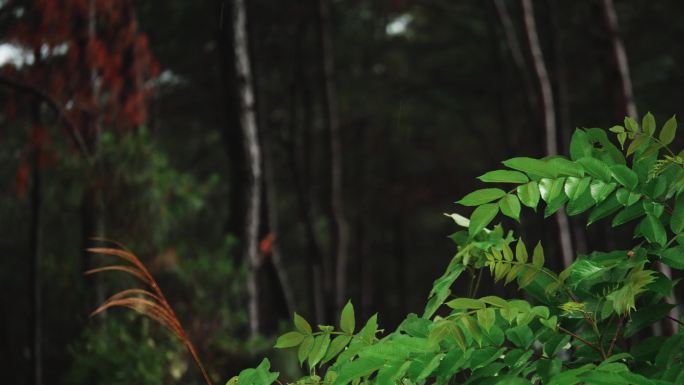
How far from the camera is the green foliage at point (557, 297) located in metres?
1.63

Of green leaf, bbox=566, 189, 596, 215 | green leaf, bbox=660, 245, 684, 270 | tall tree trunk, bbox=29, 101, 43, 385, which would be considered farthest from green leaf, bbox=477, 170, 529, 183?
tall tree trunk, bbox=29, 101, 43, 385

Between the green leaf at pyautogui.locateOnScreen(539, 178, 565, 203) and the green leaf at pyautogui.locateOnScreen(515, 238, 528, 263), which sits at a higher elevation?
the green leaf at pyautogui.locateOnScreen(539, 178, 565, 203)

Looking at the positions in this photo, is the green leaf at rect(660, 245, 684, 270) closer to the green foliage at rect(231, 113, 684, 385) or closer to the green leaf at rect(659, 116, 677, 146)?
the green foliage at rect(231, 113, 684, 385)

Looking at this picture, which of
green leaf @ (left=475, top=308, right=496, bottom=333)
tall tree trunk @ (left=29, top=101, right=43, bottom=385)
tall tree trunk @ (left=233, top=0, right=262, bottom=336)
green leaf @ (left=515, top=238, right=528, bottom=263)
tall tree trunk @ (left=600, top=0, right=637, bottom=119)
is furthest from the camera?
tall tree trunk @ (left=29, top=101, right=43, bottom=385)

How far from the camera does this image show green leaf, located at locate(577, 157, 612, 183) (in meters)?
1.72

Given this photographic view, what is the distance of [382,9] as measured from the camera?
61.3 feet

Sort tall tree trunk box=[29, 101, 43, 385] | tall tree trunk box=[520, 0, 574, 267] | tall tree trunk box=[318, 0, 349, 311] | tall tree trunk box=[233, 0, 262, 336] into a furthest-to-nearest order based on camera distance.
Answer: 1. tall tree trunk box=[318, 0, 349, 311]
2. tall tree trunk box=[520, 0, 574, 267]
3. tall tree trunk box=[29, 101, 43, 385]
4. tall tree trunk box=[233, 0, 262, 336]

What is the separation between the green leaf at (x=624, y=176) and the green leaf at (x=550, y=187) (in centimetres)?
12

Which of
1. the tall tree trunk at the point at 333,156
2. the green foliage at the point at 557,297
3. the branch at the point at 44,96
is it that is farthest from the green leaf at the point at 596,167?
the tall tree trunk at the point at 333,156

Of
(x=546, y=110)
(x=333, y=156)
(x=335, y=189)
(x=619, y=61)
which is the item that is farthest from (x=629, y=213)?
(x=333, y=156)

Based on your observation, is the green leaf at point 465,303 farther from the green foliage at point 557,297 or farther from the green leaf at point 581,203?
the green leaf at point 581,203

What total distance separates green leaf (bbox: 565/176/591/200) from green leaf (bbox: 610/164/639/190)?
0.06 meters

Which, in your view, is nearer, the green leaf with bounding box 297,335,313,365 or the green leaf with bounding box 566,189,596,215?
the green leaf with bounding box 566,189,596,215

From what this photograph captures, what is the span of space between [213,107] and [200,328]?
37.1 feet
